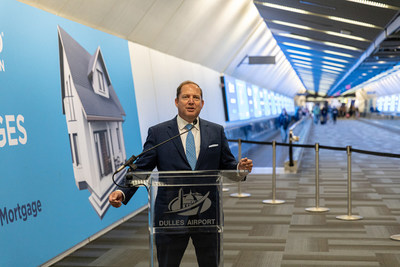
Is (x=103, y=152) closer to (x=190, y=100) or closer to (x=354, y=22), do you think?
(x=190, y=100)

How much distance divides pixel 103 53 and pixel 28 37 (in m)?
2.03

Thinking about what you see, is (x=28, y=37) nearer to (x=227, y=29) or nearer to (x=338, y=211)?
(x=338, y=211)

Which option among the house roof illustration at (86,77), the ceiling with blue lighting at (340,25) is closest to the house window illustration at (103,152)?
the house roof illustration at (86,77)

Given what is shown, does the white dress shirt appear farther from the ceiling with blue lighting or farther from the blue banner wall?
the ceiling with blue lighting

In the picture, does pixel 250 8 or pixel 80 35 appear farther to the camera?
pixel 250 8

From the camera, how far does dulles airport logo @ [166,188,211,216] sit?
254cm

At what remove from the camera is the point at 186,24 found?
10.7 m

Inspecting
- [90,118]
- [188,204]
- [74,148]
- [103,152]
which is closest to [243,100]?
[103,152]

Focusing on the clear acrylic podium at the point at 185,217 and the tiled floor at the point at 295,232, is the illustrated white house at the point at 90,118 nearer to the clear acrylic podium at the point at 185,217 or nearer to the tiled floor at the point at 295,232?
the tiled floor at the point at 295,232

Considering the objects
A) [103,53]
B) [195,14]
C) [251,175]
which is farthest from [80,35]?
[251,175]

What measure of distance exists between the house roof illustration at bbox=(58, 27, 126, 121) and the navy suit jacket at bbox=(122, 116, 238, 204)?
113 inches

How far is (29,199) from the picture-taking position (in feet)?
15.4

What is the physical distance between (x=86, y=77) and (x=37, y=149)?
5.33 feet

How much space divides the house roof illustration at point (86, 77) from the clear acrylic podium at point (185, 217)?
339 cm
